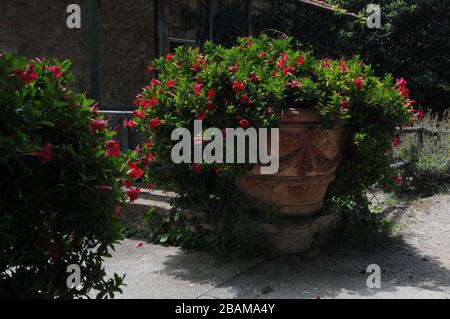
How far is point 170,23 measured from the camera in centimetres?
875

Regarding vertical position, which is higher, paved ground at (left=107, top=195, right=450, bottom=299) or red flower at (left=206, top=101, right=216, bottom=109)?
red flower at (left=206, top=101, right=216, bottom=109)

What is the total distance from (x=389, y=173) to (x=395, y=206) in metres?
1.88

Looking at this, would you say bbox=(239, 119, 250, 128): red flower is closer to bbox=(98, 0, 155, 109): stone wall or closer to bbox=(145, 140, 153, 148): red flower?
bbox=(145, 140, 153, 148): red flower

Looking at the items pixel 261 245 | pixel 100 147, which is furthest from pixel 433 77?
pixel 100 147

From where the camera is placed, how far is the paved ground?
3543mm

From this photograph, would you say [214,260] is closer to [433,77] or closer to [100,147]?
[100,147]

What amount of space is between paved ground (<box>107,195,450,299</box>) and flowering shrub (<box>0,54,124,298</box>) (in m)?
1.09

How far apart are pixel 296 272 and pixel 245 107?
48.1 inches

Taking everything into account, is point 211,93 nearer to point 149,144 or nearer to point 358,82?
point 149,144

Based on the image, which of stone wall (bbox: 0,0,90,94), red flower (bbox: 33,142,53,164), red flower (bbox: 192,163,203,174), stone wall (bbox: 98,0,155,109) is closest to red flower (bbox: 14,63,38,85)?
red flower (bbox: 33,142,53,164)

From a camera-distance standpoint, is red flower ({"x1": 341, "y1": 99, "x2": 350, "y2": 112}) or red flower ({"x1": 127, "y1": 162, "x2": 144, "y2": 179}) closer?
red flower ({"x1": 127, "y1": 162, "x2": 144, "y2": 179})

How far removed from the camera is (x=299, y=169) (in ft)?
12.9

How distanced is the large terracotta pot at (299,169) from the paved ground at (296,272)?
1.41 ft

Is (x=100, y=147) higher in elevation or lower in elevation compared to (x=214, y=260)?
higher
